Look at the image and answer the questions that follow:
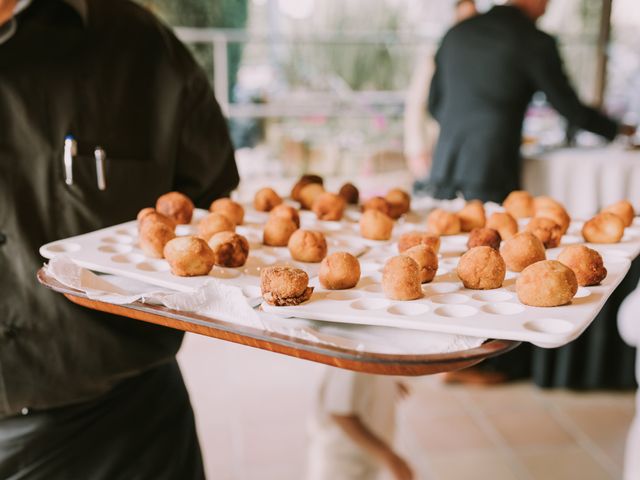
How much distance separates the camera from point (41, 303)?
3.81 feet

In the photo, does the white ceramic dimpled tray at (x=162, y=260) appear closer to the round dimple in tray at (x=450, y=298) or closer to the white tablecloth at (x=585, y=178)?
the round dimple in tray at (x=450, y=298)

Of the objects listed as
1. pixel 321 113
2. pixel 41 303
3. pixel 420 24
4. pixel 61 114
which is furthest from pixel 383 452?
pixel 420 24

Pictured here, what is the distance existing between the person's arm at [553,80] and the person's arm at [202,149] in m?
1.96

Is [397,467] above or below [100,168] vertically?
below

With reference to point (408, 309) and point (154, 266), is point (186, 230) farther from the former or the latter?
point (408, 309)

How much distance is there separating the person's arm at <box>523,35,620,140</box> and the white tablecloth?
0.19 metres

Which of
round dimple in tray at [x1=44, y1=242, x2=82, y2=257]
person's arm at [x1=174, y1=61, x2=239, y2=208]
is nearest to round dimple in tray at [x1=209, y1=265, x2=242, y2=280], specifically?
round dimple in tray at [x1=44, y1=242, x2=82, y2=257]

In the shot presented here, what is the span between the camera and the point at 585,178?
10.4ft

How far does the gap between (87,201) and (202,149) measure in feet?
0.96

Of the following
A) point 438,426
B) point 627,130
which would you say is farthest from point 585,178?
point 438,426

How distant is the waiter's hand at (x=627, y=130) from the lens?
333 centimetres

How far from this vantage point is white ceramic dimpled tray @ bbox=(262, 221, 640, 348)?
715 mm

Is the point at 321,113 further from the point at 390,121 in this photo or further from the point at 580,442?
the point at 580,442

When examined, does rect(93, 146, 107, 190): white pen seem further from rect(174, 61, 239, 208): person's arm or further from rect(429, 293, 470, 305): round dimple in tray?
rect(429, 293, 470, 305): round dimple in tray
